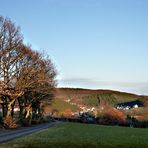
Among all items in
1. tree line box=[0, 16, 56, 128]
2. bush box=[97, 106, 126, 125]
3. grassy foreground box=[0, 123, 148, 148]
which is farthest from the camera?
bush box=[97, 106, 126, 125]

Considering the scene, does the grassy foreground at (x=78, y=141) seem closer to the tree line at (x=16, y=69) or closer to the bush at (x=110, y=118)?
the tree line at (x=16, y=69)

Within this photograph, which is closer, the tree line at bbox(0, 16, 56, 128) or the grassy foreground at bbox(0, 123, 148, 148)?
the grassy foreground at bbox(0, 123, 148, 148)

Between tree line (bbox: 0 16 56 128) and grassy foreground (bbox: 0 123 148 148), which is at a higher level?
tree line (bbox: 0 16 56 128)

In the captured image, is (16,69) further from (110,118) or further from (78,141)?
(110,118)

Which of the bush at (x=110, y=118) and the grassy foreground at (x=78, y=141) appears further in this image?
the bush at (x=110, y=118)

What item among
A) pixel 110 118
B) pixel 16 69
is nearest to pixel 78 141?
pixel 16 69

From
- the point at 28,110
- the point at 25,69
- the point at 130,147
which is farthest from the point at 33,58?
the point at 130,147

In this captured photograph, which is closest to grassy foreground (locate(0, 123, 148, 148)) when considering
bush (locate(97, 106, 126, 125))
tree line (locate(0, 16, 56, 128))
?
tree line (locate(0, 16, 56, 128))

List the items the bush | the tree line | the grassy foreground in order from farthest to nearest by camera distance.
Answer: the bush
the tree line
the grassy foreground

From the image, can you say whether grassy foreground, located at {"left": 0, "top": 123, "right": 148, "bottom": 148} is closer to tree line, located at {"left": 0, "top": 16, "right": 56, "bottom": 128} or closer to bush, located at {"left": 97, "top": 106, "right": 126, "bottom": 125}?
tree line, located at {"left": 0, "top": 16, "right": 56, "bottom": 128}

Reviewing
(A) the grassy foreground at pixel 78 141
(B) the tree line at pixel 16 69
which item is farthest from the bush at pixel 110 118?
(A) the grassy foreground at pixel 78 141

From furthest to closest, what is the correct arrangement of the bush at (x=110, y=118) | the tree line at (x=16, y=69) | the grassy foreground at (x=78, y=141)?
1. the bush at (x=110, y=118)
2. the tree line at (x=16, y=69)
3. the grassy foreground at (x=78, y=141)

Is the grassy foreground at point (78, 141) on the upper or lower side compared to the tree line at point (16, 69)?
lower

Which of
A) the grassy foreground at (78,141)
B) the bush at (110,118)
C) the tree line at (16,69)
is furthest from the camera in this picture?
the bush at (110,118)
